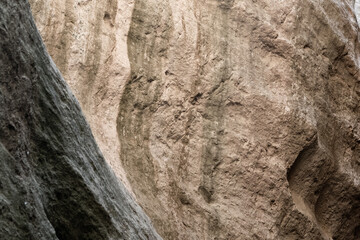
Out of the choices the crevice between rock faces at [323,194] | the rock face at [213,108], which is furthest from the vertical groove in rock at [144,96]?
the crevice between rock faces at [323,194]

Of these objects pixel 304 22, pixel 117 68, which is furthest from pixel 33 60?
pixel 304 22

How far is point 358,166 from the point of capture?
8.28 meters

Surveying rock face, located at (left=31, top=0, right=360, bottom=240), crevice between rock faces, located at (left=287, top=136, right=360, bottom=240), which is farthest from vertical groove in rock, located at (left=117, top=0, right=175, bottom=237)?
crevice between rock faces, located at (left=287, top=136, right=360, bottom=240)

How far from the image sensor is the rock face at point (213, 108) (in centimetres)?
653

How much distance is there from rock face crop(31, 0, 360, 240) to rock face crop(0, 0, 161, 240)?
2.33 metres

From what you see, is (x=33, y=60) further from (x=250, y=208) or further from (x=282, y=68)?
(x=282, y=68)

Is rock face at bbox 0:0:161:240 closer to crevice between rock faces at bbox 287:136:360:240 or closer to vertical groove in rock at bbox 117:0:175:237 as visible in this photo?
vertical groove in rock at bbox 117:0:175:237

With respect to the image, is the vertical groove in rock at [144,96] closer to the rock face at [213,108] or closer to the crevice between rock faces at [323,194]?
the rock face at [213,108]

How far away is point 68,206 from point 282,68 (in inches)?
188

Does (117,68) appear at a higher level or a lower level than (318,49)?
lower

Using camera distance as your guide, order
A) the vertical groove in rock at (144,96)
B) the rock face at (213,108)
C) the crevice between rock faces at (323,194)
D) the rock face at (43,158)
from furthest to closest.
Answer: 1. the crevice between rock faces at (323,194)
2. the rock face at (213,108)
3. the vertical groove in rock at (144,96)
4. the rock face at (43,158)

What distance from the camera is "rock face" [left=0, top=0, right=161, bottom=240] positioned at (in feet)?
9.12

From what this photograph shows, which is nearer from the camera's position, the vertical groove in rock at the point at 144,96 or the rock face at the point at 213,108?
the vertical groove in rock at the point at 144,96

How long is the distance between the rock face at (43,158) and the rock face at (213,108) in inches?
91.7
